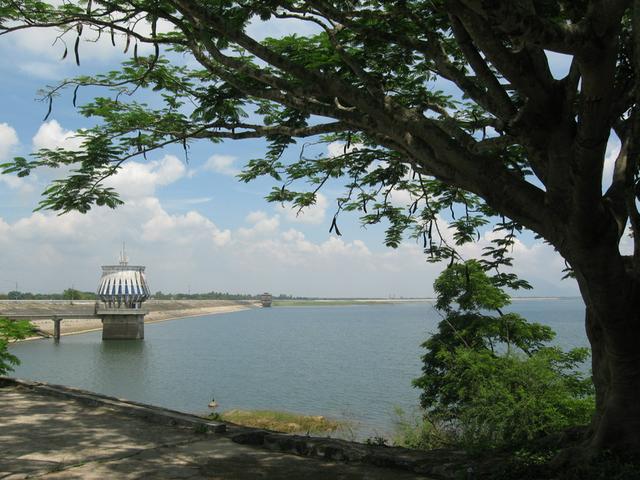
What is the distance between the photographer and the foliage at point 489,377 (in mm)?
12156

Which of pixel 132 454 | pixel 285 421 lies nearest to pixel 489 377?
pixel 285 421

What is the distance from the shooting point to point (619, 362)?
5.14 m

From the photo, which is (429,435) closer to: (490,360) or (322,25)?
(490,360)

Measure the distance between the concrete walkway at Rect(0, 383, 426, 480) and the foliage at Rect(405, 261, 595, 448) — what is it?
4.59 meters

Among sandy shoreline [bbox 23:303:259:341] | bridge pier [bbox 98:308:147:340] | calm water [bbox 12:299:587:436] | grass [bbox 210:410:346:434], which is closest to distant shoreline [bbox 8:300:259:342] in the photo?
sandy shoreline [bbox 23:303:259:341]

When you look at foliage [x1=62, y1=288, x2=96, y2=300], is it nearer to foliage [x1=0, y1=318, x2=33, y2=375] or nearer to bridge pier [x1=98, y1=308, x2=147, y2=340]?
bridge pier [x1=98, y1=308, x2=147, y2=340]

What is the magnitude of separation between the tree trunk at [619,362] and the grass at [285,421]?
46.5 feet

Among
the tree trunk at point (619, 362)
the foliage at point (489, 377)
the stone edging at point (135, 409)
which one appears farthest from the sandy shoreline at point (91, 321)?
the tree trunk at point (619, 362)

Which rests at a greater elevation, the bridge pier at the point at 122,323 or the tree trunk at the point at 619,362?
the tree trunk at the point at 619,362

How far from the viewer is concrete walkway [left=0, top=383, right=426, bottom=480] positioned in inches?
212

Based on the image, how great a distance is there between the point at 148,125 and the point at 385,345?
136ft

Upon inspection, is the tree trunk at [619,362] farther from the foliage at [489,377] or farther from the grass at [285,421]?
the grass at [285,421]

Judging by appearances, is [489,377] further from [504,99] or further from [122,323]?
[122,323]

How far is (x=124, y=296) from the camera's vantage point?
6259 cm
